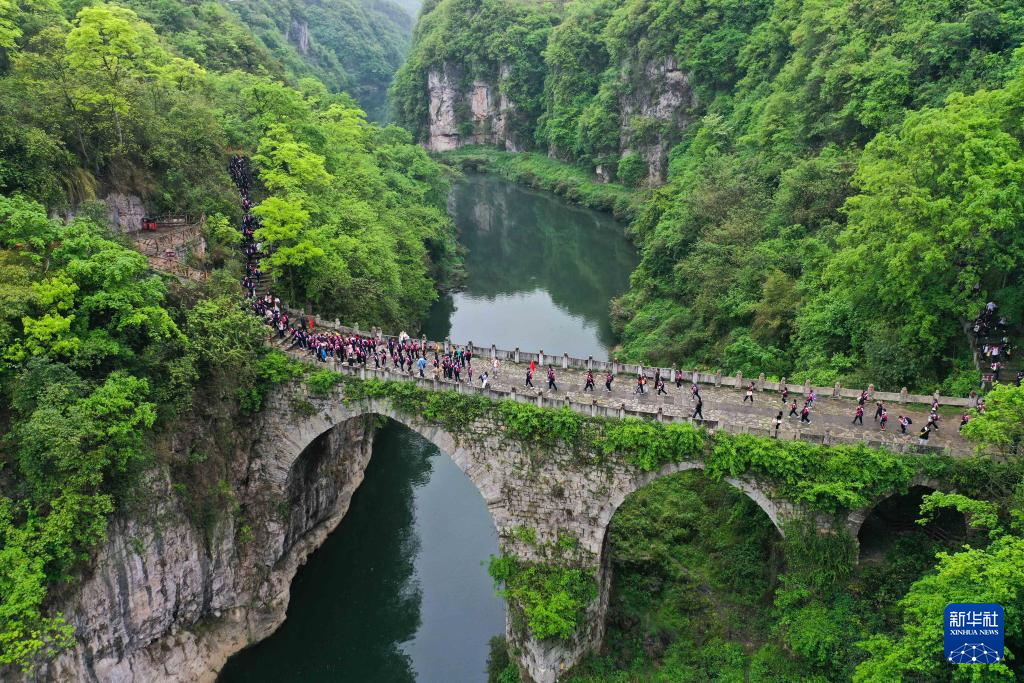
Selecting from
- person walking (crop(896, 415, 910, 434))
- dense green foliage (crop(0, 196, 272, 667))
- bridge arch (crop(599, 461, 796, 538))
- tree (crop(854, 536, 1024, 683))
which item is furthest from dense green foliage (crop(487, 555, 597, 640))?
dense green foliage (crop(0, 196, 272, 667))

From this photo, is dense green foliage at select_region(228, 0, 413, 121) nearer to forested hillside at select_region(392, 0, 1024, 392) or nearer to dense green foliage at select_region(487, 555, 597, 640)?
forested hillside at select_region(392, 0, 1024, 392)

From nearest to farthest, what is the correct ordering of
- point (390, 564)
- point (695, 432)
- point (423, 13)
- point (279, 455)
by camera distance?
point (695, 432)
point (279, 455)
point (390, 564)
point (423, 13)

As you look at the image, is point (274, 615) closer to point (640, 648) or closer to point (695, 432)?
point (640, 648)

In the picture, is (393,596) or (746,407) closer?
(746,407)

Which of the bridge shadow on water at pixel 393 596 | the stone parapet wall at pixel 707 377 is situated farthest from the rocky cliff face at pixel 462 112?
the stone parapet wall at pixel 707 377

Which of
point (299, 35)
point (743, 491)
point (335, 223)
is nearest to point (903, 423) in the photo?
point (743, 491)

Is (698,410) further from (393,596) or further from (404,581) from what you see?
(393,596)

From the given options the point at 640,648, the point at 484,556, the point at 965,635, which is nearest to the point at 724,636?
the point at 640,648
